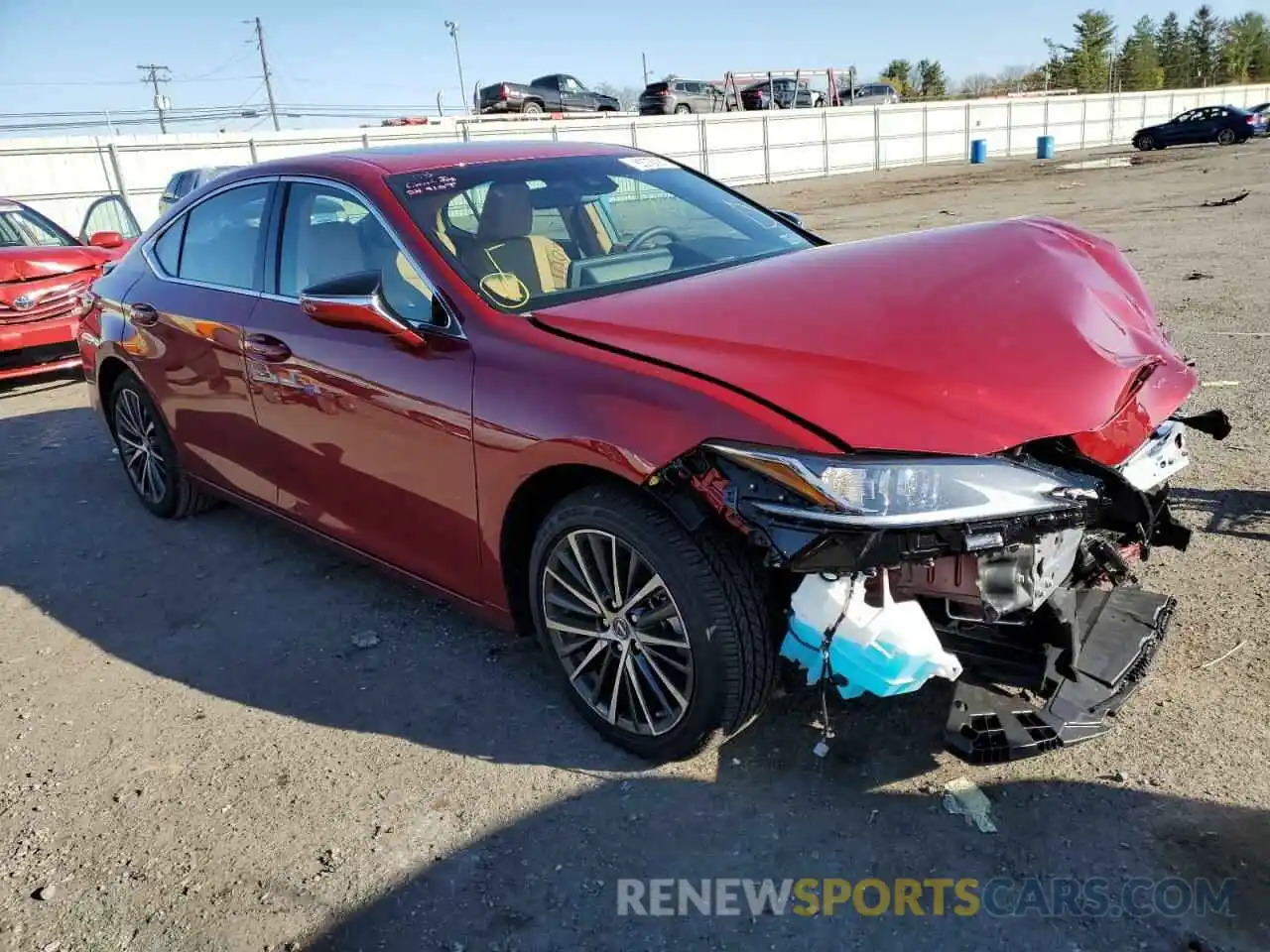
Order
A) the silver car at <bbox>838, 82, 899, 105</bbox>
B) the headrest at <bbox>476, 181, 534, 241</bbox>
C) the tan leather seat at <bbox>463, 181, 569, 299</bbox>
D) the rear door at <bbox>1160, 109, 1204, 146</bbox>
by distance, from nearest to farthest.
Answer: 1. the tan leather seat at <bbox>463, 181, 569, 299</bbox>
2. the headrest at <bbox>476, 181, 534, 241</bbox>
3. the rear door at <bbox>1160, 109, 1204, 146</bbox>
4. the silver car at <bbox>838, 82, 899, 105</bbox>

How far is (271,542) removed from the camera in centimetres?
498

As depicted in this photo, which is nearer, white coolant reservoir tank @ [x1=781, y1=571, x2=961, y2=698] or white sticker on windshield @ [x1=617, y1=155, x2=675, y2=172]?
white coolant reservoir tank @ [x1=781, y1=571, x2=961, y2=698]

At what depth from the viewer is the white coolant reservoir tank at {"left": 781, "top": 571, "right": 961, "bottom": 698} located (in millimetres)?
2471

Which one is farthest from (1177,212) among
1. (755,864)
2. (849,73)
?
(849,73)

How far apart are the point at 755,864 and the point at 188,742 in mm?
1974

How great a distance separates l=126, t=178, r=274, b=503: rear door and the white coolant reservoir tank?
264 cm

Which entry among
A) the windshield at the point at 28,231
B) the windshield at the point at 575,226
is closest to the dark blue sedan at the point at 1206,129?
the windshield at the point at 28,231

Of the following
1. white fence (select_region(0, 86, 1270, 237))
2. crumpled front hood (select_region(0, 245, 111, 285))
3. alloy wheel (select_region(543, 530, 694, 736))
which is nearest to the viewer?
alloy wheel (select_region(543, 530, 694, 736))

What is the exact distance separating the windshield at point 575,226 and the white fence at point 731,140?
19.5m

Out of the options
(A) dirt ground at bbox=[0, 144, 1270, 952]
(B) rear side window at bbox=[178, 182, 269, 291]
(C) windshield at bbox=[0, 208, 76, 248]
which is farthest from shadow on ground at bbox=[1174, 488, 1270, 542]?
(C) windshield at bbox=[0, 208, 76, 248]

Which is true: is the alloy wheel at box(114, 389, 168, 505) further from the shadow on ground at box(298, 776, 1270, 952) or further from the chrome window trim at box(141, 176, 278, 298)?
the shadow on ground at box(298, 776, 1270, 952)

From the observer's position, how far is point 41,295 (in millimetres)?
8414

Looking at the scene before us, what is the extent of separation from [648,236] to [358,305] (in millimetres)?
1219

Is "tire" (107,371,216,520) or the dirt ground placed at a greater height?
"tire" (107,371,216,520)
